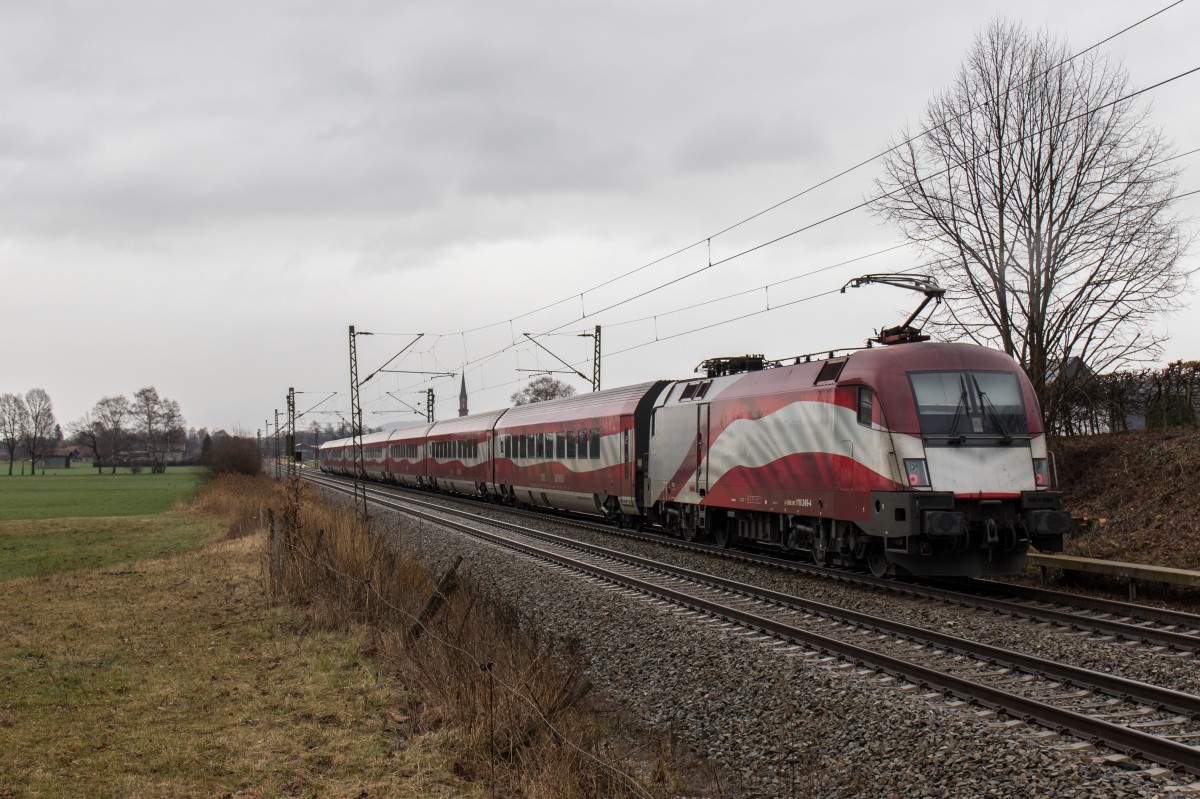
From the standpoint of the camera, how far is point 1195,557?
1405 cm

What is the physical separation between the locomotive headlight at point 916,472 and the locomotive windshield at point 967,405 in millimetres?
426

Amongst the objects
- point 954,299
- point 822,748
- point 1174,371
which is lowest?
point 822,748

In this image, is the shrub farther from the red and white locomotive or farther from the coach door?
the coach door

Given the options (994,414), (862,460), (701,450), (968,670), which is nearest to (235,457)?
(701,450)

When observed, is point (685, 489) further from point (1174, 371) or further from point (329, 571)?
point (1174, 371)

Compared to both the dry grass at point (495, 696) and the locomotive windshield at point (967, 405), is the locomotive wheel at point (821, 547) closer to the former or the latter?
the locomotive windshield at point (967, 405)

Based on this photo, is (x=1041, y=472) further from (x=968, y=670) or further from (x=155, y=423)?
(x=155, y=423)

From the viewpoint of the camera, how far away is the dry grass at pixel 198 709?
23.3 feet

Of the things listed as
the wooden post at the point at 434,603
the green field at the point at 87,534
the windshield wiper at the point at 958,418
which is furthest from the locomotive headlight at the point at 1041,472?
the green field at the point at 87,534

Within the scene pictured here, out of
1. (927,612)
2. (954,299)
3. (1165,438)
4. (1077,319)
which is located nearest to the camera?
(927,612)

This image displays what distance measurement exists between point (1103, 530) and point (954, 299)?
6319 millimetres

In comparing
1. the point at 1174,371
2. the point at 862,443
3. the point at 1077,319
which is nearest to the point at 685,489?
the point at 862,443

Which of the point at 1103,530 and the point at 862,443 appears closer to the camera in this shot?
the point at 862,443

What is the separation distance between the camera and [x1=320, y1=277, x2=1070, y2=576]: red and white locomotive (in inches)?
509
